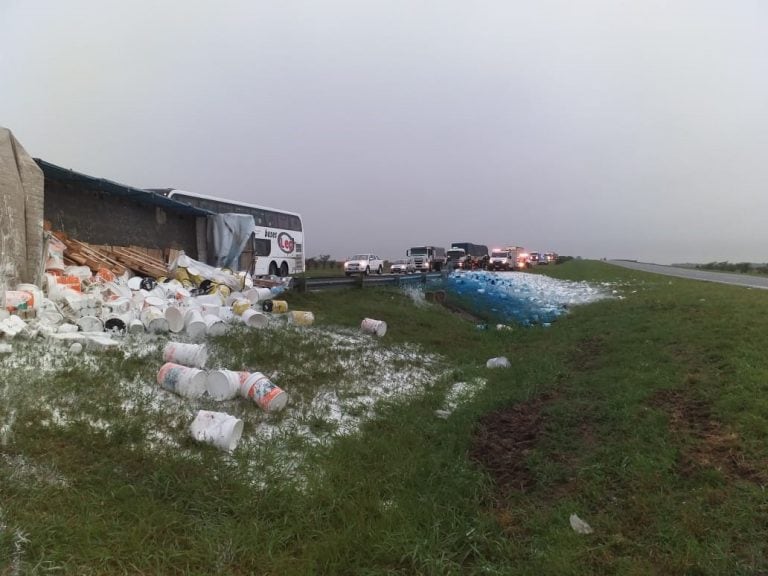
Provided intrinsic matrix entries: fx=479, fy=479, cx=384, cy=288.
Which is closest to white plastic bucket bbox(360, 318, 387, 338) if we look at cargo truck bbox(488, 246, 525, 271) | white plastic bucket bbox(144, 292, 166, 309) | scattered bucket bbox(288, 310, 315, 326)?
scattered bucket bbox(288, 310, 315, 326)

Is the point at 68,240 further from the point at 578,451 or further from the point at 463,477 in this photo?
the point at 578,451

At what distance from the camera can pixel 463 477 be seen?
13.5 feet

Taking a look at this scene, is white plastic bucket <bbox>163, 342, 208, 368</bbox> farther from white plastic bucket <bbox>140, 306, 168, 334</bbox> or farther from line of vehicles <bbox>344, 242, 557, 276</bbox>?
line of vehicles <bbox>344, 242, 557, 276</bbox>

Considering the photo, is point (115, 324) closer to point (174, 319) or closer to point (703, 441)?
point (174, 319)

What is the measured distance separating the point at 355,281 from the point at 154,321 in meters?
9.19

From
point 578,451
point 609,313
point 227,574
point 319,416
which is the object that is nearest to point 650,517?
point 578,451

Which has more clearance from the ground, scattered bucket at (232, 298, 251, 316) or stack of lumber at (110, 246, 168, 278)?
stack of lumber at (110, 246, 168, 278)

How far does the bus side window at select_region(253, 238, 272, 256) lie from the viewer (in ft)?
72.6

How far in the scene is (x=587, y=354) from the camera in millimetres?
8836

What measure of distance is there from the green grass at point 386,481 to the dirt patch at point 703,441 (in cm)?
2

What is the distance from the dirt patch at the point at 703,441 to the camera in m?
3.54

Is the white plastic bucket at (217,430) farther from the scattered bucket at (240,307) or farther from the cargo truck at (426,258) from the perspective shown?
the cargo truck at (426,258)

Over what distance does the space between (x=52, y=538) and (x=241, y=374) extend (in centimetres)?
300

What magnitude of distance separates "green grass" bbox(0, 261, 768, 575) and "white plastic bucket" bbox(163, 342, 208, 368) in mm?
287
